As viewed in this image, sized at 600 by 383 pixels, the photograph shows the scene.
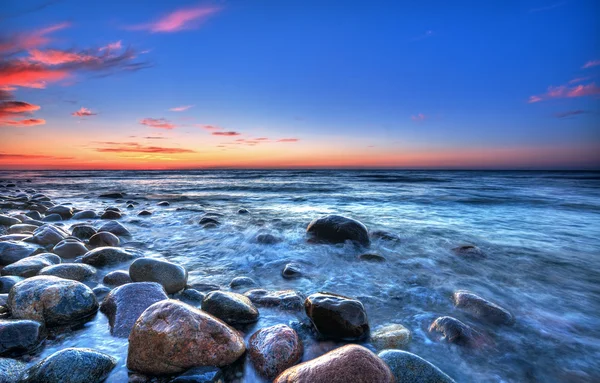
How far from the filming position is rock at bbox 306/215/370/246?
6.12 m

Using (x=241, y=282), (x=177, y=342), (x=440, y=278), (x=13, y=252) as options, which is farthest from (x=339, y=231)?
(x=13, y=252)

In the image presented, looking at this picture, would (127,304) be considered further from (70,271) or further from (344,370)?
(344,370)

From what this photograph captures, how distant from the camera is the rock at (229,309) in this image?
2746 mm

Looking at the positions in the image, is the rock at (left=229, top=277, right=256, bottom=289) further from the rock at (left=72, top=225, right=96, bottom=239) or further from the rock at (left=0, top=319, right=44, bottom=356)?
the rock at (left=72, top=225, right=96, bottom=239)

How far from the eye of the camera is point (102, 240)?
5.63 meters

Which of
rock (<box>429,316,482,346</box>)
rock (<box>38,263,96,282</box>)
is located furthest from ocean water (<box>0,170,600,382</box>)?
rock (<box>38,263,96,282</box>)

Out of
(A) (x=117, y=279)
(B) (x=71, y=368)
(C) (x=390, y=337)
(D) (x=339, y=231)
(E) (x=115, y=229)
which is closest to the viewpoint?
(B) (x=71, y=368)

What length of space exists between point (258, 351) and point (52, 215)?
8961 millimetres

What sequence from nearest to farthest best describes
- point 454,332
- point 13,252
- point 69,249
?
point 454,332
point 13,252
point 69,249

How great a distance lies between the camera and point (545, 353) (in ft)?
8.44

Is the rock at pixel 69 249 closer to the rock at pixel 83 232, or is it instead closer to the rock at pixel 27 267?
the rock at pixel 27 267

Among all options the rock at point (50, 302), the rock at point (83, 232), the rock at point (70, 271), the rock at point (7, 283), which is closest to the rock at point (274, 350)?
the rock at point (50, 302)

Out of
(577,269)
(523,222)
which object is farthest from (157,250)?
(523,222)

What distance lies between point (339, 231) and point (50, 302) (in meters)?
4.77
